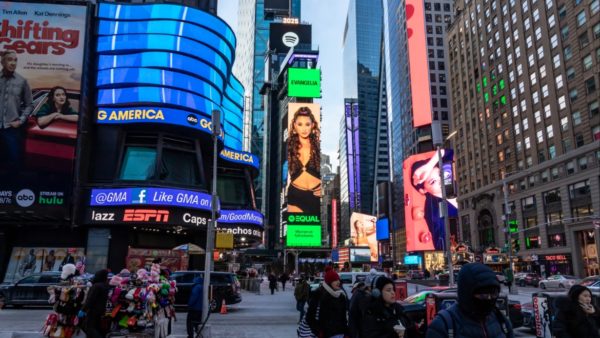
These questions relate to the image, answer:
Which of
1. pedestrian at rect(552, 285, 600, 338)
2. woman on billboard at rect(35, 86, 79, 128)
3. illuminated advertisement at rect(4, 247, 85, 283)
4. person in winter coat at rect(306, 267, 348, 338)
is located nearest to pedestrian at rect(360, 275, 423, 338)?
person in winter coat at rect(306, 267, 348, 338)

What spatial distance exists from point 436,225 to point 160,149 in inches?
2200

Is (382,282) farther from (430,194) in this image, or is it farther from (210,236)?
(430,194)

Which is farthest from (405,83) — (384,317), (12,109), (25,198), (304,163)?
(384,317)

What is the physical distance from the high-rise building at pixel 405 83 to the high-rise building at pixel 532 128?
34.9ft

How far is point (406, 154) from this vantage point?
130 m

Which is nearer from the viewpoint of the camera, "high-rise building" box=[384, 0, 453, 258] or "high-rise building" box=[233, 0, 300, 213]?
"high-rise building" box=[384, 0, 453, 258]

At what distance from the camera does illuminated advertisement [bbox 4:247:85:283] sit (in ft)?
116

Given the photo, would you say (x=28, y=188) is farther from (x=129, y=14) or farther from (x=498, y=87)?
(x=498, y=87)

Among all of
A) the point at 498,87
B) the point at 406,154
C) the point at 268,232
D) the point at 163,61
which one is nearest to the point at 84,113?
the point at 163,61

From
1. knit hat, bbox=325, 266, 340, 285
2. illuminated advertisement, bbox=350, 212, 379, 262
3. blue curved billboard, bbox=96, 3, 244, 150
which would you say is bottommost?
knit hat, bbox=325, 266, 340, 285

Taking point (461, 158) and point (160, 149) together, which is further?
point (461, 158)

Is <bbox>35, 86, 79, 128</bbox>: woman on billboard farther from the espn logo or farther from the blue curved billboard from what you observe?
the espn logo

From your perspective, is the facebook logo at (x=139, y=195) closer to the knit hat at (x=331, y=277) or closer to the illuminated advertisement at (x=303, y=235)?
the knit hat at (x=331, y=277)

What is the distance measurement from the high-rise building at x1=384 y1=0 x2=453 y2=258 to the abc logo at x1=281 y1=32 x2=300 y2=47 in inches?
1121
